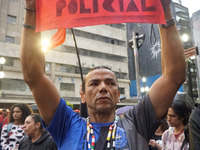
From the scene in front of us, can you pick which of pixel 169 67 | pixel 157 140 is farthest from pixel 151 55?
pixel 169 67

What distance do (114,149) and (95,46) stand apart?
31.4 meters

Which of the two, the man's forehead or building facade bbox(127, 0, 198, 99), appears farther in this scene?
building facade bbox(127, 0, 198, 99)

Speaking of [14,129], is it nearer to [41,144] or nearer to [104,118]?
[41,144]

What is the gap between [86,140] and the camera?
184 centimetres

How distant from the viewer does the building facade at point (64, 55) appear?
943 inches

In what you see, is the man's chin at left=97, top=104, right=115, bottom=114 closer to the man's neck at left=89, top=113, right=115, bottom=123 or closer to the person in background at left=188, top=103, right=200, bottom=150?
the man's neck at left=89, top=113, right=115, bottom=123

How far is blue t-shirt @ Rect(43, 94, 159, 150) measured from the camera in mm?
1795

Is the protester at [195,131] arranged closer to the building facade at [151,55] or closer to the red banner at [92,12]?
the red banner at [92,12]

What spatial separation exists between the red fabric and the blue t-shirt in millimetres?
788

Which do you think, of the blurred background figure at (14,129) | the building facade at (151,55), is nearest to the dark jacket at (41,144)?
the blurred background figure at (14,129)

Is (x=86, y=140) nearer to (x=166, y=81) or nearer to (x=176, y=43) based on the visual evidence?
(x=166, y=81)

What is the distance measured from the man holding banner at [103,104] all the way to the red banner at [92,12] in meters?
0.05

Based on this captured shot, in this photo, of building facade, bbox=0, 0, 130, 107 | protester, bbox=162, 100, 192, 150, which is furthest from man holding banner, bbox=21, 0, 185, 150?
building facade, bbox=0, 0, 130, 107

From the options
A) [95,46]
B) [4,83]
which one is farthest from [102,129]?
[95,46]
